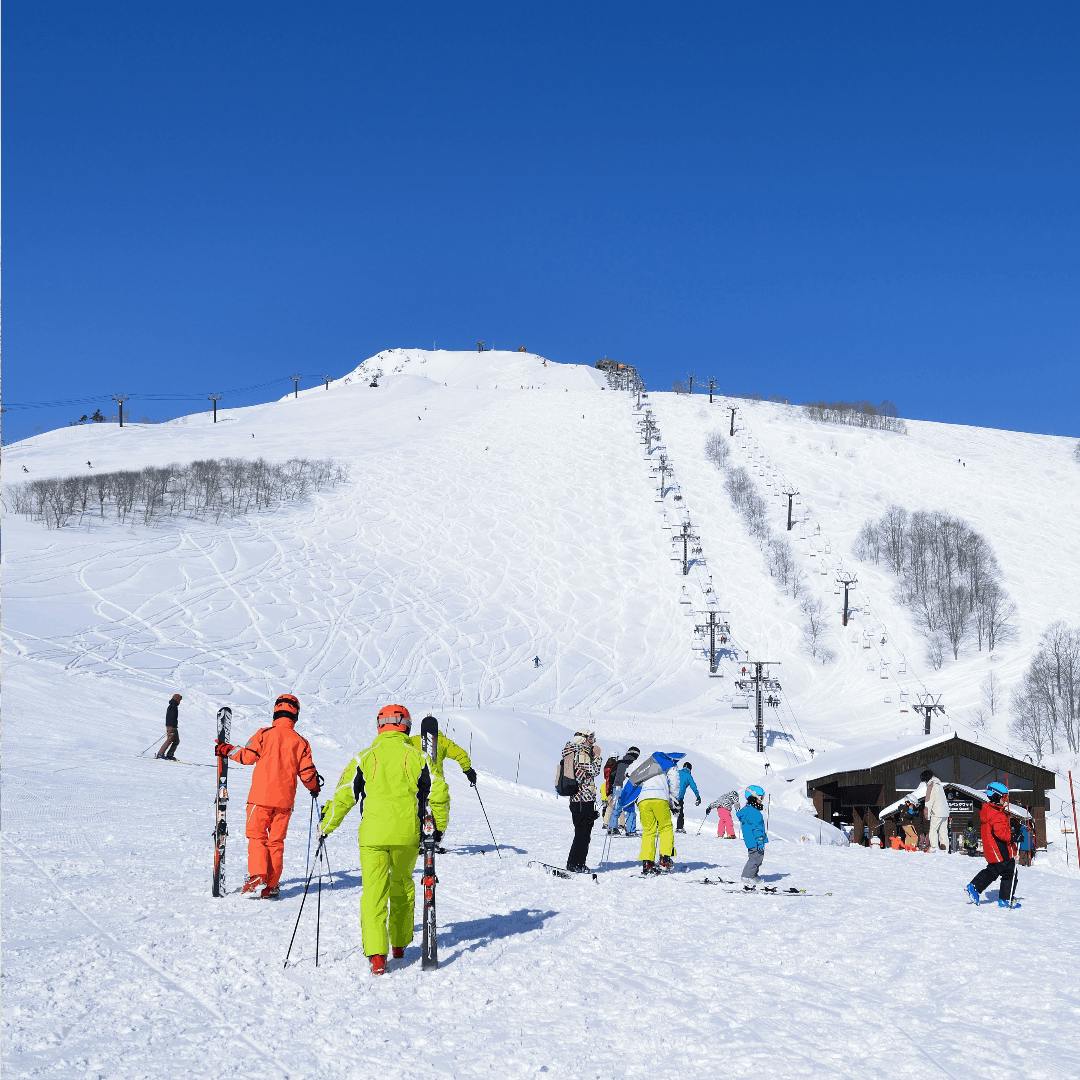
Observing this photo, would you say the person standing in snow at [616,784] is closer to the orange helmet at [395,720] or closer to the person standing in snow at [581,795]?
the person standing in snow at [581,795]

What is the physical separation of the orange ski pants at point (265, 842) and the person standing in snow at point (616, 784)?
6.39m

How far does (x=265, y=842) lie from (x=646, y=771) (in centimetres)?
481

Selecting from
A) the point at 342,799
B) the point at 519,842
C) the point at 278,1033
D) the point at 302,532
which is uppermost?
the point at 302,532

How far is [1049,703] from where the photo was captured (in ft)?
155

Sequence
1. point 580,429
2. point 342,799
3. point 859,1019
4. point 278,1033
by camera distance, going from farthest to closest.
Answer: point 580,429 → point 342,799 → point 859,1019 → point 278,1033

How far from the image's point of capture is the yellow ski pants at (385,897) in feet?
21.0

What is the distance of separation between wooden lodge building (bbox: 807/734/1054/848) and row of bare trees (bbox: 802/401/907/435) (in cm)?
8465

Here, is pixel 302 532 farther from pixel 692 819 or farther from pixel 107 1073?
pixel 107 1073

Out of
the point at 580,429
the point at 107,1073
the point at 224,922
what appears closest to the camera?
the point at 107,1073

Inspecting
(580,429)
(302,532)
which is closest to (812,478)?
(580,429)

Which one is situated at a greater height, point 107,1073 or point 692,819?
point 107,1073

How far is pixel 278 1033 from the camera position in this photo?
5180mm

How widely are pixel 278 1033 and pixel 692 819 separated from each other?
16.7m

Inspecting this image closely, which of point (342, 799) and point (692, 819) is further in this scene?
point (692, 819)
